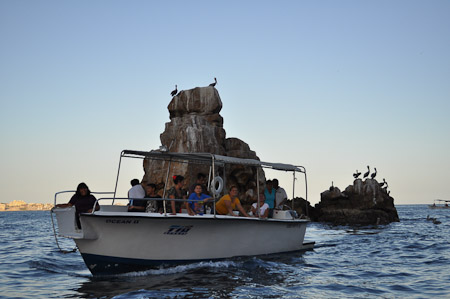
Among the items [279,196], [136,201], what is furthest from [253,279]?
[279,196]

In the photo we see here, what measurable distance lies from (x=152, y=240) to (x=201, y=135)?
27.4 metres

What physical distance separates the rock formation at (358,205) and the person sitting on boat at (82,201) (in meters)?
39.3

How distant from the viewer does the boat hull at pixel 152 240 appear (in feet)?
35.9

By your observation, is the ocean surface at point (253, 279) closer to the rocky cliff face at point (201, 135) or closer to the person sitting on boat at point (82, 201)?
the person sitting on boat at point (82, 201)

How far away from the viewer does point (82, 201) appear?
446 inches

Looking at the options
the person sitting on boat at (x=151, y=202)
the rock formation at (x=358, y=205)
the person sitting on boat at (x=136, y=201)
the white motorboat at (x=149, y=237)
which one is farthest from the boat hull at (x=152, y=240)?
the rock formation at (x=358, y=205)

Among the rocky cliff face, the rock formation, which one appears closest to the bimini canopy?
the rocky cliff face

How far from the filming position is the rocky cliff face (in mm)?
38125

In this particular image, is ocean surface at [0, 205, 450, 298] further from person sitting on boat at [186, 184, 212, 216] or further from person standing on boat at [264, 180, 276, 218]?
person standing on boat at [264, 180, 276, 218]

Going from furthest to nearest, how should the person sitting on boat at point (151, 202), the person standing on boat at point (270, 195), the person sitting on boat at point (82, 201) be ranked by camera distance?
the person standing on boat at point (270, 195)
the person sitting on boat at point (151, 202)
the person sitting on boat at point (82, 201)

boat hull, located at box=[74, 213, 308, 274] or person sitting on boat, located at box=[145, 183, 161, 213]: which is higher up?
person sitting on boat, located at box=[145, 183, 161, 213]

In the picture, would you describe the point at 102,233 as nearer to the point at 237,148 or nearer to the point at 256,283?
the point at 256,283

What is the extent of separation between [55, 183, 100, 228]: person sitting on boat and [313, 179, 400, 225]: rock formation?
39279mm

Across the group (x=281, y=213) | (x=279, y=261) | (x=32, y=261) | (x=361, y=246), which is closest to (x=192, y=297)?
(x=279, y=261)
